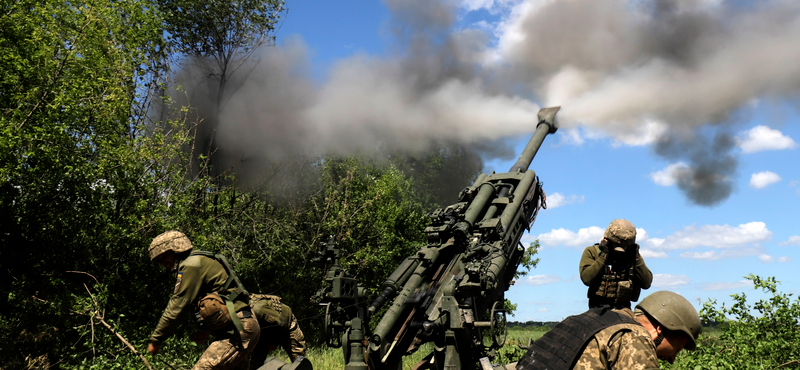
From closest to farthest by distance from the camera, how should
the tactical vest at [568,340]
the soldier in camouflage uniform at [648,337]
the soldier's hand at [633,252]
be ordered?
the soldier in camouflage uniform at [648,337], the tactical vest at [568,340], the soldier's hand at [633,252]

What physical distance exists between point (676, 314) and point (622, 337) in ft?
1.08

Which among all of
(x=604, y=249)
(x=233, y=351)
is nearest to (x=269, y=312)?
(x=233, y=351)

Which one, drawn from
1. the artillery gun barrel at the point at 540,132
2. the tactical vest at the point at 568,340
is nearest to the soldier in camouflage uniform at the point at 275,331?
the tactical vest at the point at 568,340

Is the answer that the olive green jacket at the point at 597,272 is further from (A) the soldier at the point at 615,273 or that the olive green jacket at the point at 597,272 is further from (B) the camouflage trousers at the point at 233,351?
(B) the camouflage trousers at the point at 233,351

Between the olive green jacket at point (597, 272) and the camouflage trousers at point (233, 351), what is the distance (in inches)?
100

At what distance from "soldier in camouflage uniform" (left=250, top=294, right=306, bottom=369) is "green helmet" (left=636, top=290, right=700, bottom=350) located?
133 inches

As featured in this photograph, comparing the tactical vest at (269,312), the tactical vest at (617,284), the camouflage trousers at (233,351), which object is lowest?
the camouflage trousers at (233,351)

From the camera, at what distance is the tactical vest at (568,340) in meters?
2.97

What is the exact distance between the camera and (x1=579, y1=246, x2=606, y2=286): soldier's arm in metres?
4.01

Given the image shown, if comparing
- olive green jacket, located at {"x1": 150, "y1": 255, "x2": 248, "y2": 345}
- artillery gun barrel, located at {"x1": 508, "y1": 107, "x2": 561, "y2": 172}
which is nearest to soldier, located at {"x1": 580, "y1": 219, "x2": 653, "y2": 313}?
olive green jacket, located at {"x1": 150, "y1": 255, "x2": 248, "y2": 345}

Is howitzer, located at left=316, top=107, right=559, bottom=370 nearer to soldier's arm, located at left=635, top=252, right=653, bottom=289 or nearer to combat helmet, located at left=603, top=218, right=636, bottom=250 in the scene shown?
soldier's arm, located at left=635, top=252, right=653, bottom=289

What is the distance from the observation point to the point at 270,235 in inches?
549

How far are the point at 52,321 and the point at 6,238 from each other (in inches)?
54.4

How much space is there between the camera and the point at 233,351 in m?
4.64
